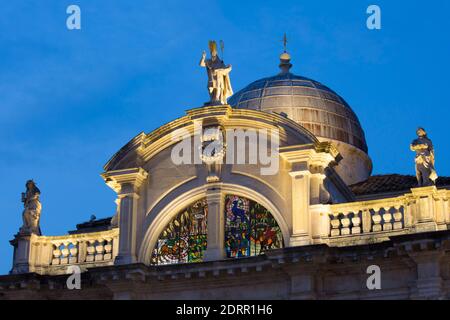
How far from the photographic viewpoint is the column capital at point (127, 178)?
35.1 m

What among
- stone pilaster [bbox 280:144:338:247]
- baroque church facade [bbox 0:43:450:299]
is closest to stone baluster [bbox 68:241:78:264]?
baroque church facade [bbox 0:43:450:299]

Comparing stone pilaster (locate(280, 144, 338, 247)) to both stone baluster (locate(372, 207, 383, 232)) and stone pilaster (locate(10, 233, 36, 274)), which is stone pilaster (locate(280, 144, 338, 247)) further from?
stone pilaster (locate(10, 233, 36, 274))

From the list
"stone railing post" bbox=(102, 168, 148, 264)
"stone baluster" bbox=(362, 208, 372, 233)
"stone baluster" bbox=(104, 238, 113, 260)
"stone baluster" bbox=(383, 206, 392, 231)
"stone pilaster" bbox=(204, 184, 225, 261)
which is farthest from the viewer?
"stone baluster" bbox=(104, 238, 113, 260)

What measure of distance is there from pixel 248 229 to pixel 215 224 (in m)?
0.92

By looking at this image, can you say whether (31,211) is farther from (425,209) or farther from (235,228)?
(425,209)

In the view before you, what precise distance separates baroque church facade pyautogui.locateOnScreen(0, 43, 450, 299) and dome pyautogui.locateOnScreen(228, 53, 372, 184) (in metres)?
3.56

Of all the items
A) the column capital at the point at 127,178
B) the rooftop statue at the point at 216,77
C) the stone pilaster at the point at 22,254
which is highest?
the rooftop statue at the point at 216,77

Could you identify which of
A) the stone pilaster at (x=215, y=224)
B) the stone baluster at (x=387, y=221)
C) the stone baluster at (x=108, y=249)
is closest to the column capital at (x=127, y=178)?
the stone baluster at (x=108, y=249)

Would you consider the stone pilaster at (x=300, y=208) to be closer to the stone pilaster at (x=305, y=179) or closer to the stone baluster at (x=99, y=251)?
the stone pilaster at (x=305, y=179)

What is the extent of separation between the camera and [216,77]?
1405 inches

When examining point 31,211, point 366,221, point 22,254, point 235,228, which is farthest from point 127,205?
point 366,221

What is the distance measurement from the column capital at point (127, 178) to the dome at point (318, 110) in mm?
6826

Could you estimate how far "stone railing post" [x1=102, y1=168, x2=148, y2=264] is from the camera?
3456cm
